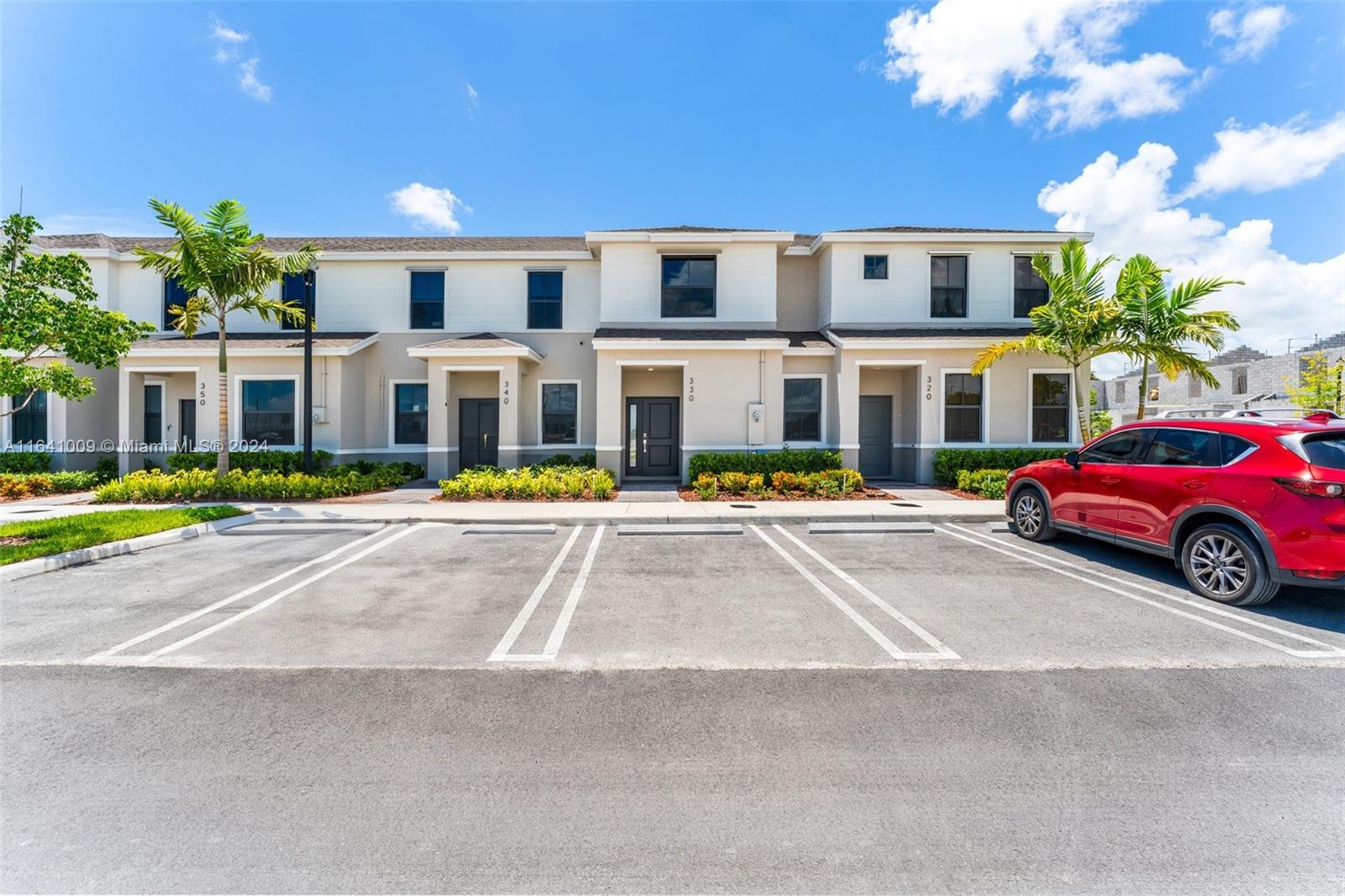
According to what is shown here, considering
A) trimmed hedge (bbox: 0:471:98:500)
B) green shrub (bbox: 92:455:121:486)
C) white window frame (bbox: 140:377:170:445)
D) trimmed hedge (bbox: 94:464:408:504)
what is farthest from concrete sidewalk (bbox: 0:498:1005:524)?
white window frame (bbox: 140:377:170:445)

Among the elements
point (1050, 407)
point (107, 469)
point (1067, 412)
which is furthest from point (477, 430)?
point (1067, 412)

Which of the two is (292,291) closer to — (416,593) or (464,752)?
(416,593)

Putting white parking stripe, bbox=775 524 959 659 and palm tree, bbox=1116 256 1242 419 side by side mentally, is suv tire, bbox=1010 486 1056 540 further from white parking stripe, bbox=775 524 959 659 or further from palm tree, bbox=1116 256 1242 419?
palm tree, bbox=1116 256 1242 419

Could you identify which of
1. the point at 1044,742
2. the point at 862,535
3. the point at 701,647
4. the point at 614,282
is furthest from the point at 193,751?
the point at 614,282

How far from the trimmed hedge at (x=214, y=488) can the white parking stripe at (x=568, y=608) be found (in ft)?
26.7

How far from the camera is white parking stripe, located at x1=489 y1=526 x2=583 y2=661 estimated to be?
454cm

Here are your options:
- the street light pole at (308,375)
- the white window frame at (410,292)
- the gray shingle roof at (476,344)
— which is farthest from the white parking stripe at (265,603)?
the white window frame at (410,292)

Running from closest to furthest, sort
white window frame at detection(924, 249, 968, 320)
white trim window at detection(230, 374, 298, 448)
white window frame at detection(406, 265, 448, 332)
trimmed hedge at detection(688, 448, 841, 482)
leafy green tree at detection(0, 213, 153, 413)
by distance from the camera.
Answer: leafy green tree at detection(0, 213, 153, 413)
trimmed hedge at detection(688, 448, 841, 482)
white trim window at detection(230, 374, 298, 448)
white window frame at detection(924, 249, 968, 320)
white window frame at detection(406, 265, 448, 332)

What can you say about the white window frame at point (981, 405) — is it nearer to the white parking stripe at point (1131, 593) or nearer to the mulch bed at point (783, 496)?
the mulch bed at point (783, 496)

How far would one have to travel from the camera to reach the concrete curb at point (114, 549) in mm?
6695

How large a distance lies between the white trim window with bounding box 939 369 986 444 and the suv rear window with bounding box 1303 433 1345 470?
9.43 meters

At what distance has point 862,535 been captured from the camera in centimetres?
911

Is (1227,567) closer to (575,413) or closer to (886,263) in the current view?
(886,263)

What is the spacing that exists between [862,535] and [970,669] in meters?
4.97
